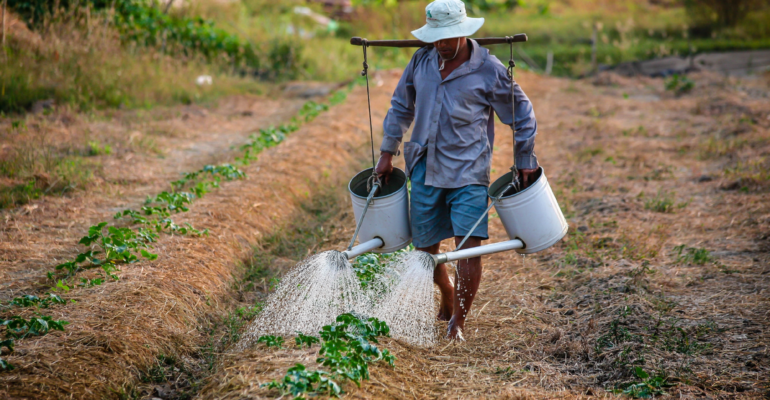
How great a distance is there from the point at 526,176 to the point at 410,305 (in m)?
0.87

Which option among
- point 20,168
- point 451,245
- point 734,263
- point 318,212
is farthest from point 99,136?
point 734,263

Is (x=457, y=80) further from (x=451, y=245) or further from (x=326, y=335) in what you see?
(x=451, y=245)

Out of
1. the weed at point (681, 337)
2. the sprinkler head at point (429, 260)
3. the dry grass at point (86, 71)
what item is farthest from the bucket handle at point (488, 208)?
the dry grass at point (86, 71)

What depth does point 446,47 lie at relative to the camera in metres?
2.95

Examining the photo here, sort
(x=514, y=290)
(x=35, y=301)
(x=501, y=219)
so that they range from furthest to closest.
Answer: (x=514, y=290) < (x=35, y=301) < (x=501, y=219)

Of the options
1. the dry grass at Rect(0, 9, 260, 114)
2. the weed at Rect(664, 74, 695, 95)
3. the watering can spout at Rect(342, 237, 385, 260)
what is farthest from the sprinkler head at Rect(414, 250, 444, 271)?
the weed at Rect(664, 74, 695, 95)

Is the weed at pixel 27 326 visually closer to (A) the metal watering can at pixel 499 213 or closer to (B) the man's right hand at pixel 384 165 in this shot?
(A) the metal watering can at pixel 499 213

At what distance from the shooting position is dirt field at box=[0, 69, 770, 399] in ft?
9.24

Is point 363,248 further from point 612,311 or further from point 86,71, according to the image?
point 86,71

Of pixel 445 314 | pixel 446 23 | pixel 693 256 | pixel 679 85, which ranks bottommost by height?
pixel 679 85

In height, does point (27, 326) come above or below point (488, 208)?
below

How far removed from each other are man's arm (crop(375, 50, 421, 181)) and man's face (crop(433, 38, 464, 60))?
9.0 inches

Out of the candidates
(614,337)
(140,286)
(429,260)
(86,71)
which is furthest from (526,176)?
(86,71)

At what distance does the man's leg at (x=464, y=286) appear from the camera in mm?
3087
